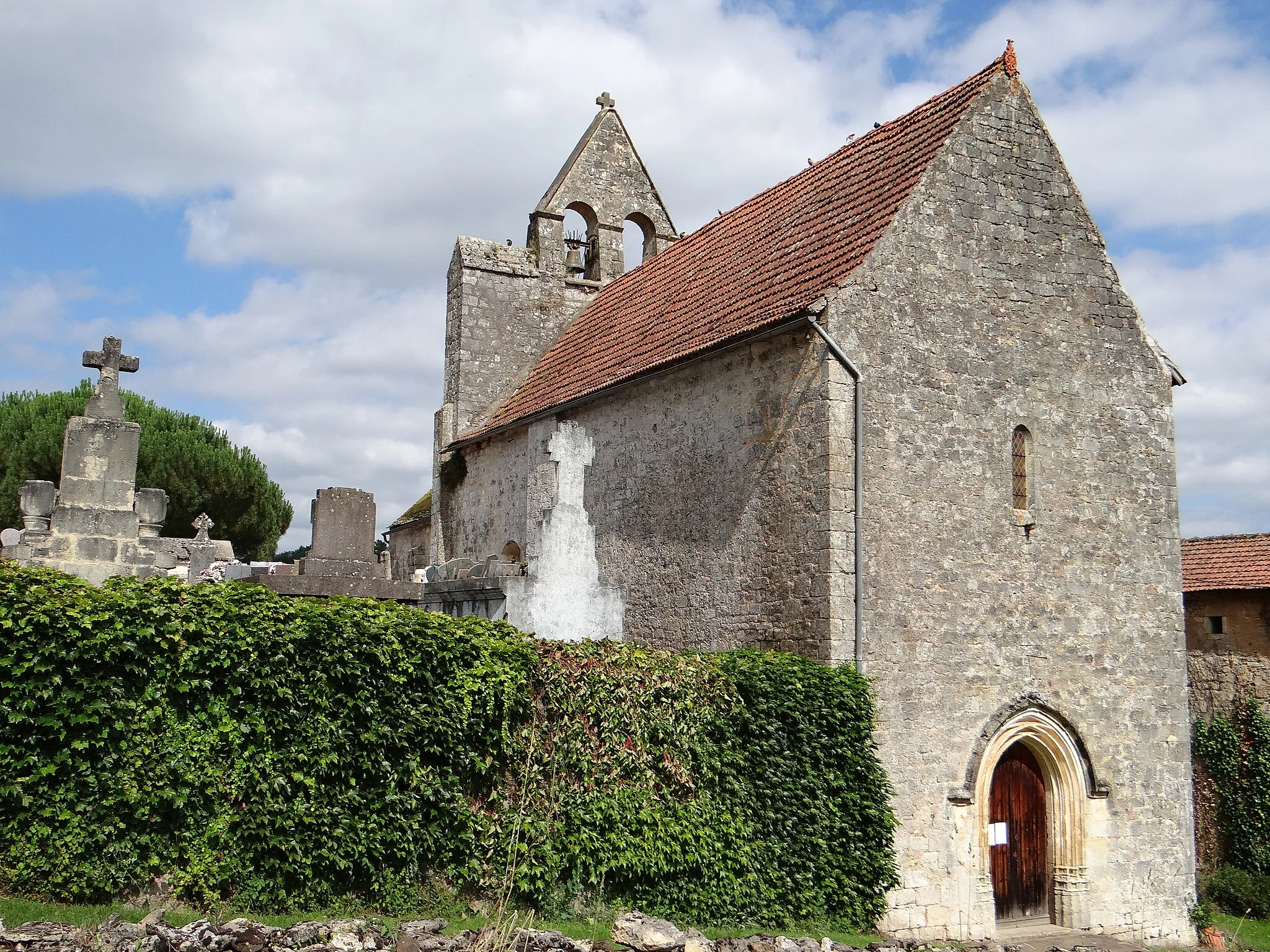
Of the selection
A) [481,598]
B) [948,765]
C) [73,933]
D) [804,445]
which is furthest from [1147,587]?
[73,933]

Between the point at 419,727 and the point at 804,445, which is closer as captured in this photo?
the point at 419,727

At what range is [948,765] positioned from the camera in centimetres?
1231

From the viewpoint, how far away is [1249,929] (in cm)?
1576

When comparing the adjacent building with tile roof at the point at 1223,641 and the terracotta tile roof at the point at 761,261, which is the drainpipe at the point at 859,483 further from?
the adjacent building with tile roof at the point at 1223,641

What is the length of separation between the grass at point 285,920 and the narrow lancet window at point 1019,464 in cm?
557

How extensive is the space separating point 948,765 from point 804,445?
→ 402cm

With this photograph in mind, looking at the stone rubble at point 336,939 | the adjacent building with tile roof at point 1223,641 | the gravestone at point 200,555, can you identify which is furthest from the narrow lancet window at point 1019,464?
the gravestone at point 200,555

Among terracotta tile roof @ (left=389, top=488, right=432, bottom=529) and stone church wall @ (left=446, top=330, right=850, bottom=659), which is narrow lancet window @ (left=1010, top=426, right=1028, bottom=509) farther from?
terracotta tile roof @ (left=389, top=488, right=432, bottom=529)

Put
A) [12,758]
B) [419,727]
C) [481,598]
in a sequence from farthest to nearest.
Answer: [481,598]
[419,727]
[12,758]

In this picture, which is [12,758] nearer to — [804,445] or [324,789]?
[324,789]

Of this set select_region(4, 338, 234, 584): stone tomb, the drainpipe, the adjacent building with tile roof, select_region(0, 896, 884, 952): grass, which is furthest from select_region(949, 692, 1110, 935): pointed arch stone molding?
select_region(4, 338, 234, 584): stone tomb

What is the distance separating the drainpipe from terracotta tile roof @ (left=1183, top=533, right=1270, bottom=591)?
9.80m

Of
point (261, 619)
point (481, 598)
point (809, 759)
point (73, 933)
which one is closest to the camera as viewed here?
point (73, 933)

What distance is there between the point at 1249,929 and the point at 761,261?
1210 cm
